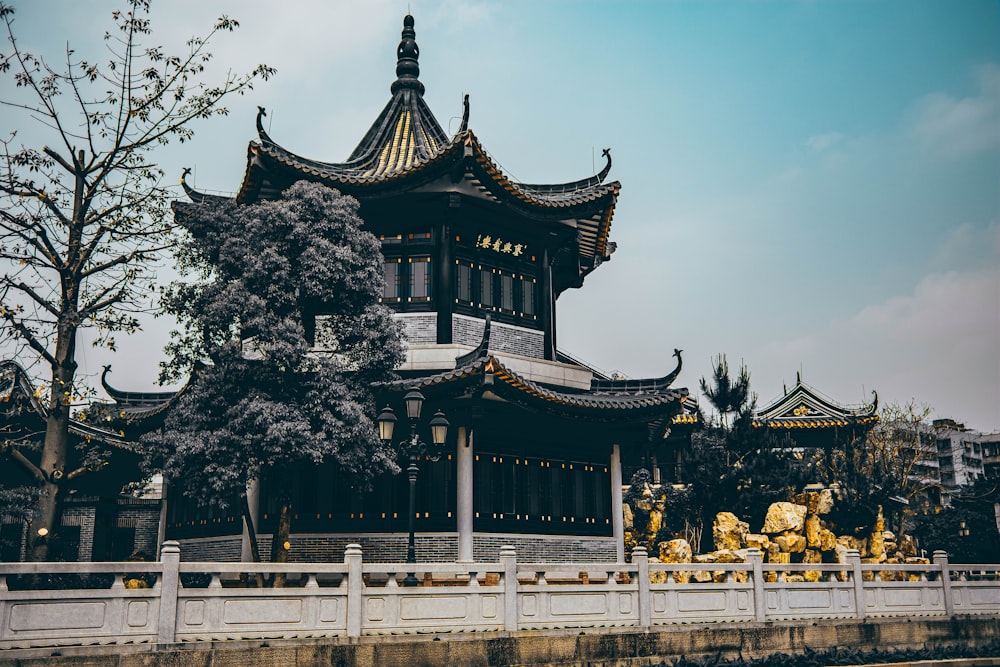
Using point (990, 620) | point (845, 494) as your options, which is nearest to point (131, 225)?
point (990, 620)

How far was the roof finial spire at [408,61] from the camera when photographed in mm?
24203

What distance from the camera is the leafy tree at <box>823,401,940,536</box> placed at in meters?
30.0

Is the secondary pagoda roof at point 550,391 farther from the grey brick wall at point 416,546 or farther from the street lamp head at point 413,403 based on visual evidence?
the grey brick wall at point 416,546

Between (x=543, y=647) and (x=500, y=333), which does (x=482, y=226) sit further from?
(x=543, y=647)

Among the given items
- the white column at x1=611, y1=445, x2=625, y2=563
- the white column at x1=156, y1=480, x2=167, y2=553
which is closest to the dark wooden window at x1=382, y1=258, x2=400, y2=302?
the white column at x1=611, y1=445, x2=625, y2=563

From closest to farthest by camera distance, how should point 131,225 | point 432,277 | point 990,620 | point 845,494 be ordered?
point 131,225
point 990,620
point 432,277
point 845,494

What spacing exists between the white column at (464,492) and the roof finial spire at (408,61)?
422 inches

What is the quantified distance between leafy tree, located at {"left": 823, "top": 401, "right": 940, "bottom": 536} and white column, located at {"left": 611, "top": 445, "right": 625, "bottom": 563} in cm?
1330

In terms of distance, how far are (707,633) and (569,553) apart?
16.9ft

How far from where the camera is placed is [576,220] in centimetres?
2186

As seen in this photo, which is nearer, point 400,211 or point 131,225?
point 131,225

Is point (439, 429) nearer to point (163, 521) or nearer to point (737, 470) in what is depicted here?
point (163, 521)

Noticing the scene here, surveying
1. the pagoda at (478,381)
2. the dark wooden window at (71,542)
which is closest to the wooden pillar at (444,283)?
the pagoda at (478,381)

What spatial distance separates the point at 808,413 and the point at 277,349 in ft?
108
